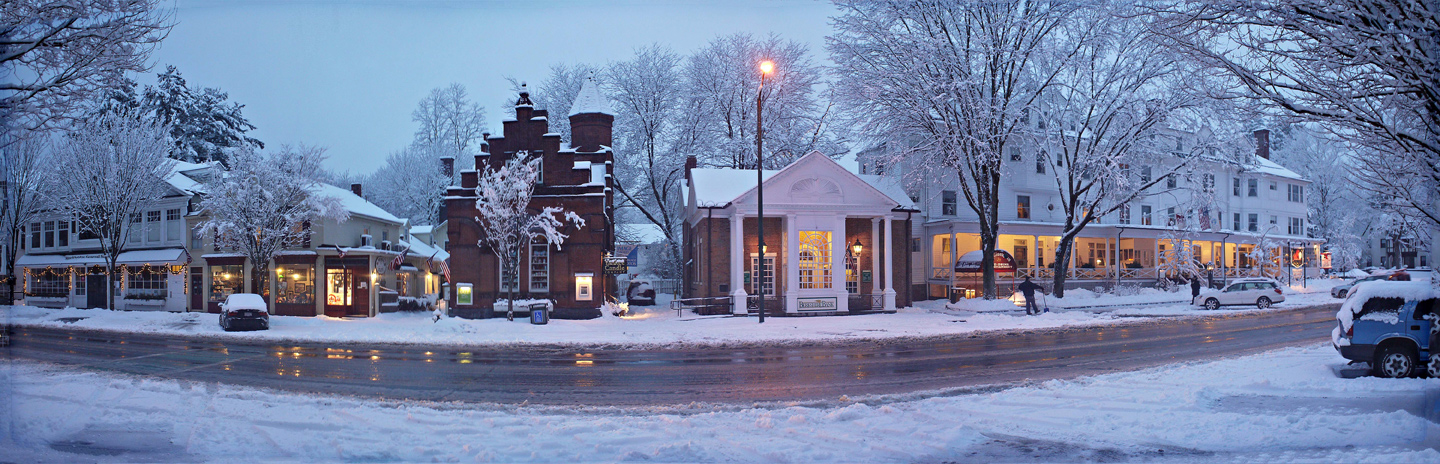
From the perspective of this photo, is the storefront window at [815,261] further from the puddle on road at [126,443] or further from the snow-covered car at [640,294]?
the puddle on road at [126,443]

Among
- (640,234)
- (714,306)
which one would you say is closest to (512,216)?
(714,306)

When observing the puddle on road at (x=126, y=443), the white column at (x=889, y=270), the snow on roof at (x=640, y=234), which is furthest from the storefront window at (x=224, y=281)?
the puddle on road at (x=126, y=443)

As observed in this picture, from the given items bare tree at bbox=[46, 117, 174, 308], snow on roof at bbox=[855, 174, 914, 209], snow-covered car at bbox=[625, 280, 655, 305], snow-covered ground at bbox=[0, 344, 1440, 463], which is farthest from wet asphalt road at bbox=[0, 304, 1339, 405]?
snow-covered car at bbox=[625, 280, 655, 305]

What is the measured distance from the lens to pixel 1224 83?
11055 mm

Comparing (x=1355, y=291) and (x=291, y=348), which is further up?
(x=1355, y=291)

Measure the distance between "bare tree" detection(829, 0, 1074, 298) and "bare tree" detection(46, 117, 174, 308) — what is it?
30031 millimetres

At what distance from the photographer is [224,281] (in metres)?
35.5

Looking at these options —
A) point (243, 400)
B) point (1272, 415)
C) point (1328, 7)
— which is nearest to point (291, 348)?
point (243, 400)

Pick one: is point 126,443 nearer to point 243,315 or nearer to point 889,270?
point 243,315

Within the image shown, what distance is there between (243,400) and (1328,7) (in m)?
15.3

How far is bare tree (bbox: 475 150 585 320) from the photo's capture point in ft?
89.2

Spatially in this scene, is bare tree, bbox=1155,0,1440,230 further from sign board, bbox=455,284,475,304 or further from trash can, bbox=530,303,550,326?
sign board, bbox=455,284,475,304

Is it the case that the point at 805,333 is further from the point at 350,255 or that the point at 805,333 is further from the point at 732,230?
the point at 350,255

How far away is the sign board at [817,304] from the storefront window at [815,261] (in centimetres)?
85
